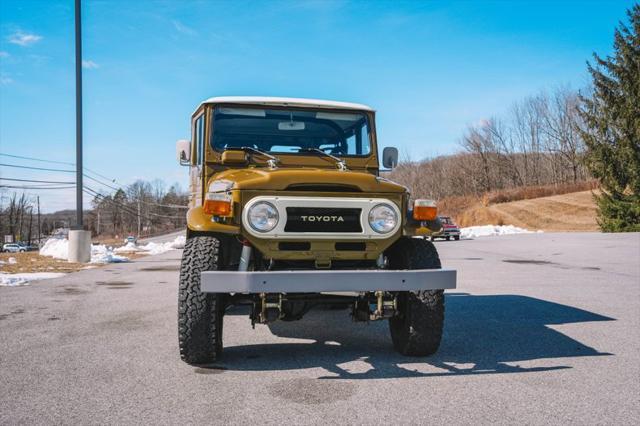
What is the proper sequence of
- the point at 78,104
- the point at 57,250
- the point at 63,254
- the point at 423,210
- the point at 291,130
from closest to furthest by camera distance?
the point at 423,210 < the point at 291,130 < the point at 78,104 < the point at 63,254 < the point at 57,250

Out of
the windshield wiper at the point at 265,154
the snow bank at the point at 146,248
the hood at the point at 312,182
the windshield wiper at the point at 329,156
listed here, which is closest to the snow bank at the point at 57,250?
the snow bank at the point at 146,248

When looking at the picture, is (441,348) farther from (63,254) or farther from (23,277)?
(63,254)

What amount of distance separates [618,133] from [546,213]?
51.3 ft

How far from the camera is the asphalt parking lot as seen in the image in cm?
340

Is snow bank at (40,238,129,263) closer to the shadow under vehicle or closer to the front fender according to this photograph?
the shadow under vehicle

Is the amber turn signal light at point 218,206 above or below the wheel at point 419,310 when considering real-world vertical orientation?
above

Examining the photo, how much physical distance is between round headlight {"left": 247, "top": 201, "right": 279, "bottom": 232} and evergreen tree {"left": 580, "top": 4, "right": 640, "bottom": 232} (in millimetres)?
31955

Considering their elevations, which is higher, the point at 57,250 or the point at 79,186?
the point at 79,186

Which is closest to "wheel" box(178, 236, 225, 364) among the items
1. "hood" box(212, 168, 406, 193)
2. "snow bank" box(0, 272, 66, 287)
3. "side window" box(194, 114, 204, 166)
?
"hood" box(212, 168, 406, 193)

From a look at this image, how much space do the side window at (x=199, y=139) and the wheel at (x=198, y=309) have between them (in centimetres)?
146

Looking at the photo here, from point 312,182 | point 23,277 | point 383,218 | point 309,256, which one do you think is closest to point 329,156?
point 312,182

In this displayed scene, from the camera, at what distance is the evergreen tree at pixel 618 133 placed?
104ft

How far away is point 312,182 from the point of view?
14.5 ft

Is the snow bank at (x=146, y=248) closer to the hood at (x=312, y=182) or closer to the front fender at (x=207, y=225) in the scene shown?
the front fender at (x=207, y=225)
